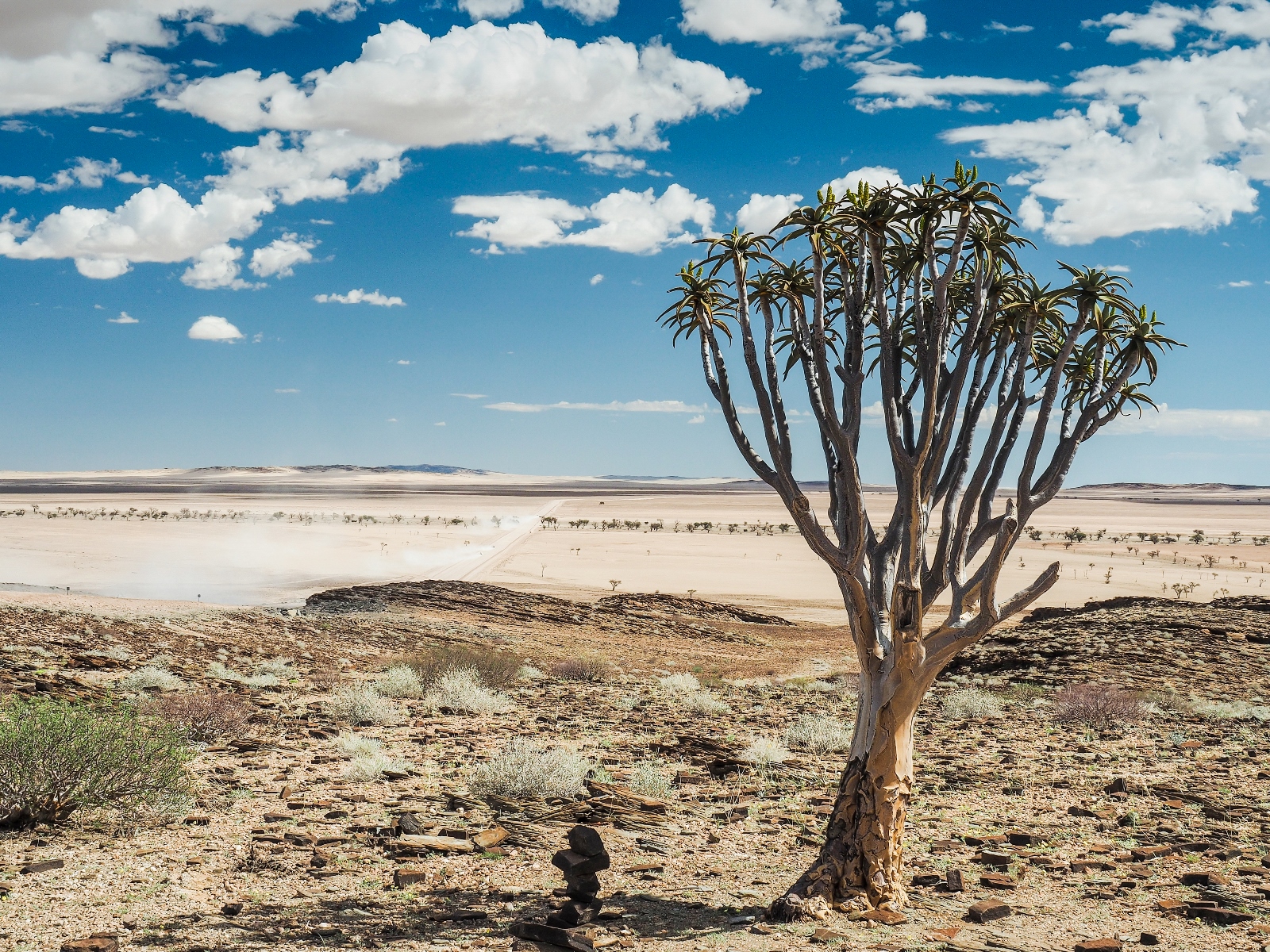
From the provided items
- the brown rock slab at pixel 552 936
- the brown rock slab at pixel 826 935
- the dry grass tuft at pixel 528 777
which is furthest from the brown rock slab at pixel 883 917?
the dry grass tuft at pixel 528 777

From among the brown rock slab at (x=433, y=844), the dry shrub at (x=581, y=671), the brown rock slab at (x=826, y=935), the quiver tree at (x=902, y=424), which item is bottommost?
the dry shrub at (x=581, y=671)

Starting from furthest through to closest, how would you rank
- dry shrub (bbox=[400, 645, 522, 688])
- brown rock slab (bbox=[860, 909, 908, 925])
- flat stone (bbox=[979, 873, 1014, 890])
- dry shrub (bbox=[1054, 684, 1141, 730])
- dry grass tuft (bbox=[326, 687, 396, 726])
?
dry shrub (bbox=[400, 645, 522, 688]) < dry shrub (bbox=[1054, 684, 1141, 730]) < dry grass tuft (bbox=[326, 687, 396, 726]) < flat stone (bbox=[979, 873, 1014, 890]) < brown rock slab (bbox=[860, 909, 908, 925])

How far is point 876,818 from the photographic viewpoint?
7309 mm

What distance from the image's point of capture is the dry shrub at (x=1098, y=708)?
1472cm

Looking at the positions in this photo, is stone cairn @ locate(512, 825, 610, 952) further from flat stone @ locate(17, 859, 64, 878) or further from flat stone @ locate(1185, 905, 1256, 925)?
flat stone @ locate(1185, 905, 1256, 925)

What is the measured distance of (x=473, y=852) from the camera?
28.3 feet

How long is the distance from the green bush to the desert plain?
9.7 inches

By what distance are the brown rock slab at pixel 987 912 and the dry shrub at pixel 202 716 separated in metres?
9.17

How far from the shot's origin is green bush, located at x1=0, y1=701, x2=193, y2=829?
8.52m

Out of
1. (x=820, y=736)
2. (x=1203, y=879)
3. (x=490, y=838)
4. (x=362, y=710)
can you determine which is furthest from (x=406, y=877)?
(x=820, y=736)

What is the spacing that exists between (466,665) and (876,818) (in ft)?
41.6

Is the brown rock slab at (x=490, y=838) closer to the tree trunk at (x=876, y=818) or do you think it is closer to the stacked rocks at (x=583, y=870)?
the stacked rocks at (x=583, y=870)

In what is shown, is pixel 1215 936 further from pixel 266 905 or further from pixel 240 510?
pixel 240 510

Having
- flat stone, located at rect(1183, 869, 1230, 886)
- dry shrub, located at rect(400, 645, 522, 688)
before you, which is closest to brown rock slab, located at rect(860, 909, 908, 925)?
flat stone, located at rect(1183, 869, 1230, 886)
